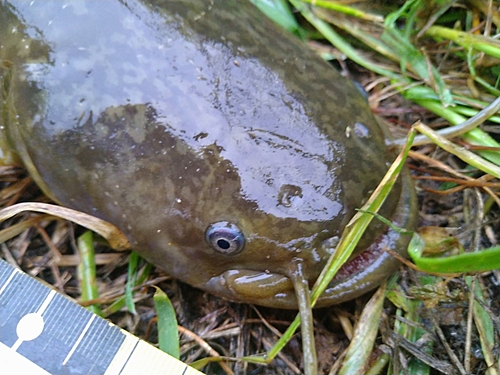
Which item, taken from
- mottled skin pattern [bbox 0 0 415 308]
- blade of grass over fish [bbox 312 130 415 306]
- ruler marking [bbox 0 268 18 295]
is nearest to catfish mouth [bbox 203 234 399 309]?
mottled skin pattern [bbox 0 0 415 308]

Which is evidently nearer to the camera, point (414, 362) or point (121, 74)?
point (121, 74)

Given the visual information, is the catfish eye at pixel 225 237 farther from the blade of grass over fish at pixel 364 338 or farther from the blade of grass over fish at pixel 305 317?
the blade of grass over fish at pixel 364 338

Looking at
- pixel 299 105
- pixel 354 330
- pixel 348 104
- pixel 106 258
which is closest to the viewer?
pixel 299 105

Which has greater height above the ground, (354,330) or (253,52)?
(253,52)

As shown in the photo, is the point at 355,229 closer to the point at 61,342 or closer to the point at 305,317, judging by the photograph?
the point at 305,317

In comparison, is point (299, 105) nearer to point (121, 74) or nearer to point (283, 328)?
point (121, 74)

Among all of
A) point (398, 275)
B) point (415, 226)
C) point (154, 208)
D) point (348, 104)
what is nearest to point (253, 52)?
point (348, 104)

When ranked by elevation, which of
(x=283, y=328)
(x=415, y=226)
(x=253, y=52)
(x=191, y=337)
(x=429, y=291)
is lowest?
(x=191, y=337)

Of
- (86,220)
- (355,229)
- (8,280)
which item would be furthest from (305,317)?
(8,280)
